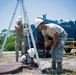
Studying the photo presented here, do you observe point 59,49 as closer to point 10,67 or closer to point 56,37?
point 56,37

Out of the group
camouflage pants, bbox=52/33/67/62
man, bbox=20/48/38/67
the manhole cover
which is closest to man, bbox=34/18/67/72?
camouflage pants, bbox=52/33/67/62

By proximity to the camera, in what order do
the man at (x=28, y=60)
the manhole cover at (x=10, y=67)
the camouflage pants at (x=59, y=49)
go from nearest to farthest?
the manhole cover at (x=10, y=67)
the camouflage pants at (x=59, y=49)
the man at (x=28, y=60)

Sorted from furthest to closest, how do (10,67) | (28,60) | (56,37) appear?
1. (28,60)
2. (10,67)
3. (56,37)

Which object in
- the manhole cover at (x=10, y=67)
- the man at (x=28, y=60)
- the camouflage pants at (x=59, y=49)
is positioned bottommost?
the manhole cover at (x=10, y=67)

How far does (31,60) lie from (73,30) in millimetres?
7650

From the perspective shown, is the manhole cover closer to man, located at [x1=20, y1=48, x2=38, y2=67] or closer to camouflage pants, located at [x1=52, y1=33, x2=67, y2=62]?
man, located at [x1=20, y1=48, x2=38, y2=67]

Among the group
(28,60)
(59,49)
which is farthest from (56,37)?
(28,60)

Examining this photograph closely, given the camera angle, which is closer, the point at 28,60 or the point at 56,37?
the point at 56,37

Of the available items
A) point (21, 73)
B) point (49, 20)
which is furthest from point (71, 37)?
point (21, 73)

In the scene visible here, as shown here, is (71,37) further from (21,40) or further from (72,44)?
(21,40)

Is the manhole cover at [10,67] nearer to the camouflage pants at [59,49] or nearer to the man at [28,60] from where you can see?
the man at [28,60]

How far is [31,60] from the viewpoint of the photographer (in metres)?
7.45

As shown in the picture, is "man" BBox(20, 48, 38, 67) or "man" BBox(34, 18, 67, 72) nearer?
"man" BBox(34, 18, 67, 72)

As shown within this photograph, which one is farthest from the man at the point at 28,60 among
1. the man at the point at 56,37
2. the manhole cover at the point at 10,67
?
the man at the point at 56,37
